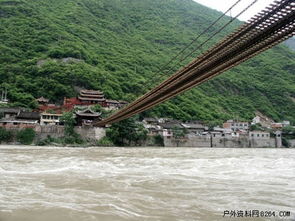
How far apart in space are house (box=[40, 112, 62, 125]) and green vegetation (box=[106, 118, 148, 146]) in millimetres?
5062

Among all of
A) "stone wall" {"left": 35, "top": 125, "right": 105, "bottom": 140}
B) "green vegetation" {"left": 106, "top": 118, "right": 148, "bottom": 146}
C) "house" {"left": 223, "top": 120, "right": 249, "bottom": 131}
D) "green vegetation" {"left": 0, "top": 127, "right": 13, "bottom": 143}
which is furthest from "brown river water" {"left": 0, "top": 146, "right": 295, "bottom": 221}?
"house" {"left": 223, "top": 120, "right": 249, "bottom": 131}

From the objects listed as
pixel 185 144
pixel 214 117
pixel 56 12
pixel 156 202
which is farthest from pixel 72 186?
pixel 56 12

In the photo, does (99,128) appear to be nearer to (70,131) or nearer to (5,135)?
(70,131)

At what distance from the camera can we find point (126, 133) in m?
24.1

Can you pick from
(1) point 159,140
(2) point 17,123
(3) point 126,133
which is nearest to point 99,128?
(3) point 126,133

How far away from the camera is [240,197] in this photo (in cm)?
Answer: 398

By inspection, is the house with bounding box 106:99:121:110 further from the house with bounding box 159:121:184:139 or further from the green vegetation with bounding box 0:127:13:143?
the green vegetation with bounding box 0:127:13:143

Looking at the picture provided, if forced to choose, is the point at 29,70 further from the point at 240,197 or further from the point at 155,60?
the point at 240,197

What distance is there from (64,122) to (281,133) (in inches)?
1092

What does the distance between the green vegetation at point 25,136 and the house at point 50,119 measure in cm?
423

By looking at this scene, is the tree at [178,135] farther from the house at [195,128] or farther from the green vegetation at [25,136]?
the green vegetation at [25,136]

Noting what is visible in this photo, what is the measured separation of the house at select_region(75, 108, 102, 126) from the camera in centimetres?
2466

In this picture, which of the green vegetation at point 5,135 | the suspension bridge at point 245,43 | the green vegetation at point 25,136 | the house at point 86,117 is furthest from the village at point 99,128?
the suspension bridge at point 245,43

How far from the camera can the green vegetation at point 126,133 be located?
78.5 ft
